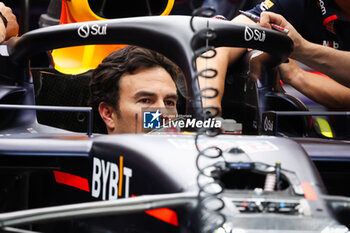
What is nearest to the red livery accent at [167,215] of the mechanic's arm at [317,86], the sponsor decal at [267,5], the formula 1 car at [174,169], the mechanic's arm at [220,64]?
the formula 1 car at [174,169]

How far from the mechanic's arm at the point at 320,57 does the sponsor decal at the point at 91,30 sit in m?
0.37

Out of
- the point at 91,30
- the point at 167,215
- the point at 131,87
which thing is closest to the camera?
the point at 167,215

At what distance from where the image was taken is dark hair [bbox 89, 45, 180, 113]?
1054 millimetres

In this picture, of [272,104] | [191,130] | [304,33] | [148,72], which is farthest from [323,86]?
[191,130]

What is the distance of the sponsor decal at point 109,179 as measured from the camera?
0.68m

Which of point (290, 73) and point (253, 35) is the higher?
point (253, 35)

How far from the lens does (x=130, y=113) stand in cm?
98

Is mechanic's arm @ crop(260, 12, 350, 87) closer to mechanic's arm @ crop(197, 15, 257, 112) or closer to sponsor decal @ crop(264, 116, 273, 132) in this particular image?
mechanic's arm @ crop(197, 15, 257, 112)

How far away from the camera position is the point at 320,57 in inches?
52.3

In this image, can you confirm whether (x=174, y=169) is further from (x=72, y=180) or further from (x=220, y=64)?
(x=220, y=64)

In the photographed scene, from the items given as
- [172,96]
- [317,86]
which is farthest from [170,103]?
[317,86]

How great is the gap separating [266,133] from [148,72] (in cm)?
28

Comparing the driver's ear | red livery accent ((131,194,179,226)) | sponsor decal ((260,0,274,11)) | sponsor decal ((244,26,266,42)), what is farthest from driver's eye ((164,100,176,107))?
sponsor decal ((260,0,274,11))

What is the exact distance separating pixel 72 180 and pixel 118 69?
13.4 inches
